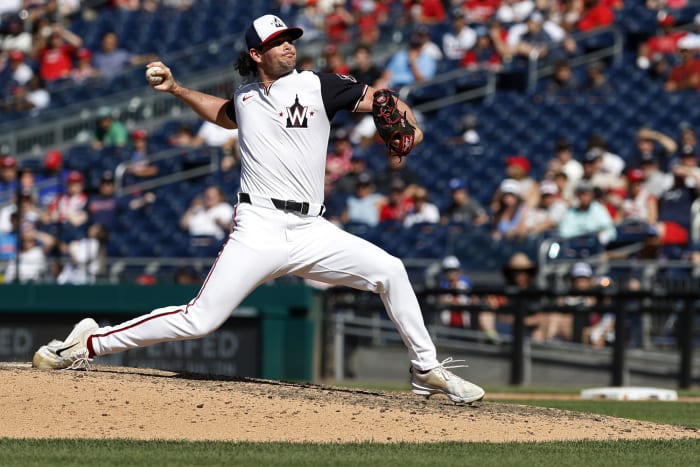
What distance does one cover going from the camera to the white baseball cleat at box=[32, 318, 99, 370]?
7.26 metres

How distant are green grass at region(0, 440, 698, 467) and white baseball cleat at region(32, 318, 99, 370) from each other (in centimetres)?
120

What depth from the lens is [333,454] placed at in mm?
5785

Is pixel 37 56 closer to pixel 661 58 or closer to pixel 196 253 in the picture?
pixel 196 253

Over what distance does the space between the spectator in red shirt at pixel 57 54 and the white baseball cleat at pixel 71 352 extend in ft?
49.3

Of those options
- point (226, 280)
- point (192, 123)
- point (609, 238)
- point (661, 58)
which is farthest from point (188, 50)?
point (226, 280)

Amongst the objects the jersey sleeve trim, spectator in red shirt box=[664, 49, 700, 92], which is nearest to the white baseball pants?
the jersey sleeve trim

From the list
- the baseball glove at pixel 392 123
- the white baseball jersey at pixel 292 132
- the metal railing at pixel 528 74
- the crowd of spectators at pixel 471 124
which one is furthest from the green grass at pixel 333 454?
the metal railing at pixel 528 74

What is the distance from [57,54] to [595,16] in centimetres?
895

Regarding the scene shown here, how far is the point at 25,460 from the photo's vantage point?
18.1 ft

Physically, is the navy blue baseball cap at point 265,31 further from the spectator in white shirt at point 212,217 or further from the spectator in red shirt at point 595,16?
the spectator in red shirt at point 595,16

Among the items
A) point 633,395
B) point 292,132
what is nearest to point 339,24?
point 633,395

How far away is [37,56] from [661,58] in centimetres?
1056

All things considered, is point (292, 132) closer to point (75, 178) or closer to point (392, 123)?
point (392, 123)

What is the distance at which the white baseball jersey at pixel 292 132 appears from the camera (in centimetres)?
671
